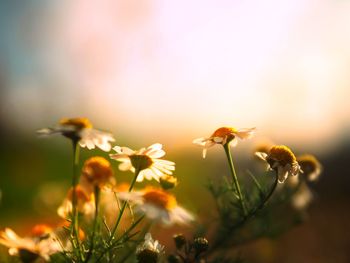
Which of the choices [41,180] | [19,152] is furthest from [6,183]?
[19,152]

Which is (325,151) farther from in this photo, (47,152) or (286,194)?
(286,194)

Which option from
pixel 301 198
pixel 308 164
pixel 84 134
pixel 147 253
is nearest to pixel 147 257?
pixel 147 253

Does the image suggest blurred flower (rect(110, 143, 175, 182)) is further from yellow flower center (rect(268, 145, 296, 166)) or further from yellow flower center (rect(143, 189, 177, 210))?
yellow flower center (rect(268, 145, 296, 166))

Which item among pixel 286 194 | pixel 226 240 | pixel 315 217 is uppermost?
pixel 286 194

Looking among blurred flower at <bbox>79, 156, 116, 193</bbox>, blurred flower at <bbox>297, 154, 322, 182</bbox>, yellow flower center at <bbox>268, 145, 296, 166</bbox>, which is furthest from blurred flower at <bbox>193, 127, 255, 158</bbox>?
blurred flower at <bbox>297, 154, 322, 182</bbox>

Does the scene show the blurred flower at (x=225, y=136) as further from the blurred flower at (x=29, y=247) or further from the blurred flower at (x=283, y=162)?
the blurred flower at (x=29, y=247)

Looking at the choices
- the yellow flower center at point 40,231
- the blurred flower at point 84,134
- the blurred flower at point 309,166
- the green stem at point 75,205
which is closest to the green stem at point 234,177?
the blurred flower at point 84,134

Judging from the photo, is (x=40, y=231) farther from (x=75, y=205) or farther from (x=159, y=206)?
(x=159, y=206)
